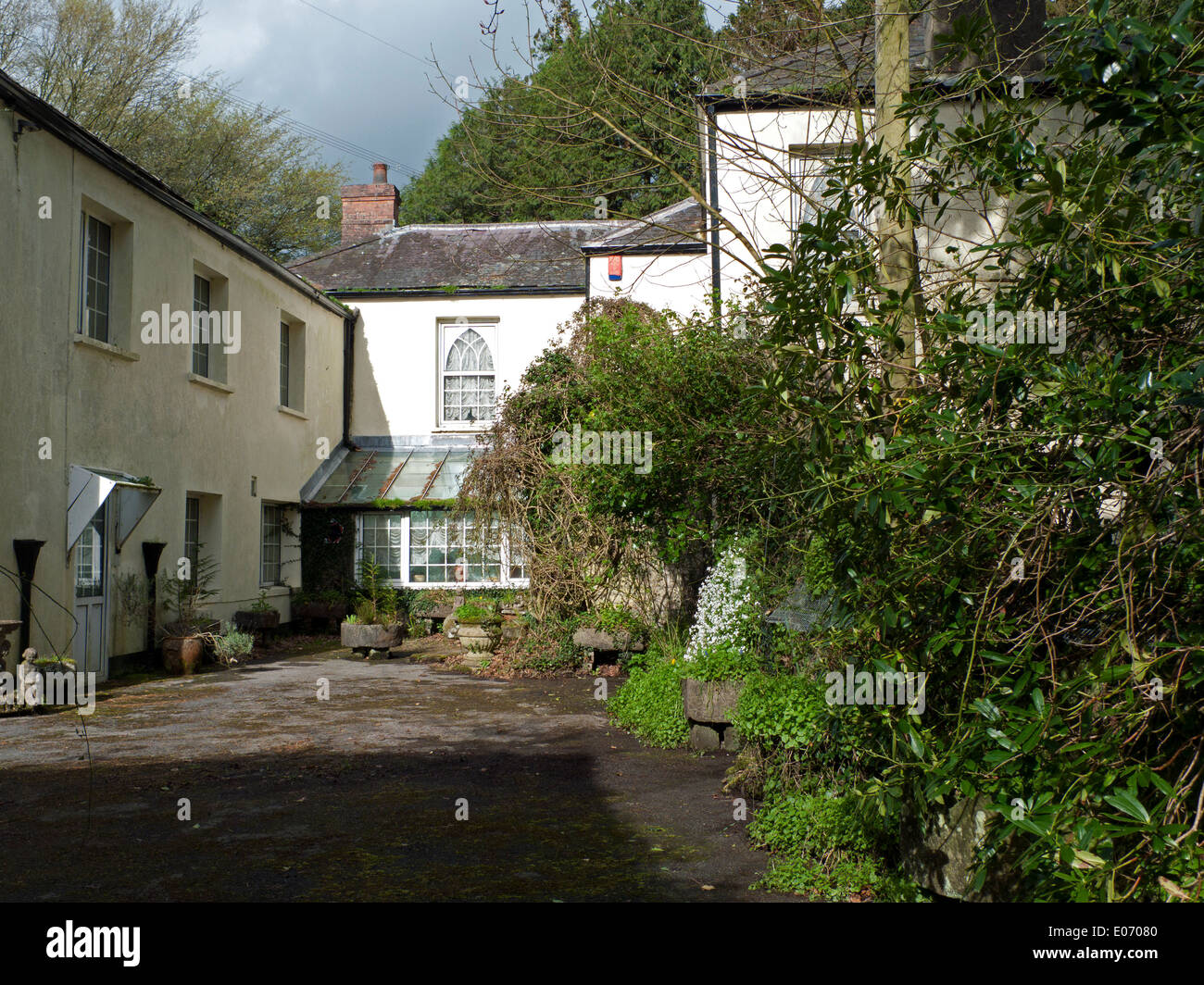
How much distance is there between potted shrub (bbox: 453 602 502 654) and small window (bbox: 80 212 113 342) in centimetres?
605

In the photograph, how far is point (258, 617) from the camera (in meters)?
16.0

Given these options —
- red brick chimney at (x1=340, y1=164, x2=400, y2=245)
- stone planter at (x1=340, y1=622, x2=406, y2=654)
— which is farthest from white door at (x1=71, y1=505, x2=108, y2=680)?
red brick chimney at (x1=340, y1=164, x2=400, y2=245)

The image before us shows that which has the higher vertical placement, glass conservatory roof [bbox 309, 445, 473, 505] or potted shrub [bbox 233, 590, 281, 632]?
glass conservatory roof [bbox 309, 445, 473, 505]

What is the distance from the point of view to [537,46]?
6691mm

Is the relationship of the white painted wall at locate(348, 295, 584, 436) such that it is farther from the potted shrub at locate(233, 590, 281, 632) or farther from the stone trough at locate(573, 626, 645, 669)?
the stone trough at locate(573, 626, 645, 669)

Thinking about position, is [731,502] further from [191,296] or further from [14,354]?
[191,296]

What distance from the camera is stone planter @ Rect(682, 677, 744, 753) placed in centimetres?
761

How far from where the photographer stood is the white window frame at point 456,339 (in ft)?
65.5

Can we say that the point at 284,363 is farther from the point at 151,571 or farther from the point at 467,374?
the point at 151,571

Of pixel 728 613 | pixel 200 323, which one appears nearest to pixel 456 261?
pixel 200 323

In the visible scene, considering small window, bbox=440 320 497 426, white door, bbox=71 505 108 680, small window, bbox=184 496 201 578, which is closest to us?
white door, bbox=71 505 108 680

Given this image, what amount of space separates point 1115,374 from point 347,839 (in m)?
4.68

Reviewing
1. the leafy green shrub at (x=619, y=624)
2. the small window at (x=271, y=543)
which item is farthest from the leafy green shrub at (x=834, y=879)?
the small window at (x=271, y=543)
